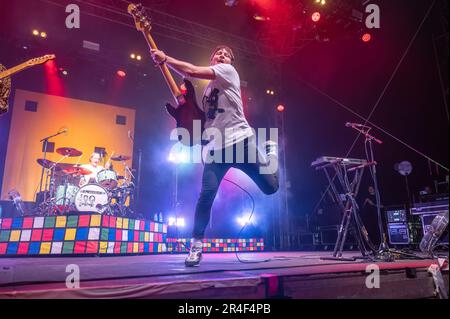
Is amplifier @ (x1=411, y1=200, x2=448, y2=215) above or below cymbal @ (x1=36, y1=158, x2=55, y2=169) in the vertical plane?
below

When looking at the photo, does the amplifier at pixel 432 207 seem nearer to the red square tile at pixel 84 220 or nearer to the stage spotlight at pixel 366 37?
the stage spotlight at pixel 366 37

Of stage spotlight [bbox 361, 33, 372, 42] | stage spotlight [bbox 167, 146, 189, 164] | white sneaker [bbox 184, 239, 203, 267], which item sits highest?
stage spotlight [bbox 361, 33, 372, 42]

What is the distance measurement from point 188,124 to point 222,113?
1.33 ft

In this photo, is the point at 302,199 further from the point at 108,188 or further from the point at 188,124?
the point at 188,124

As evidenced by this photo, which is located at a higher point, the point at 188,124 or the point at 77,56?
the point at 77,56

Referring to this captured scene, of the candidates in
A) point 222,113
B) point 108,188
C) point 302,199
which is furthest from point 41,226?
point 302,199

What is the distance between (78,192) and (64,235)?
4.61 ft

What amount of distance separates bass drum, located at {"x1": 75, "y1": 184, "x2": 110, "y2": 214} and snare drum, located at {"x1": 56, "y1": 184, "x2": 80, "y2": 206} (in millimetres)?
415

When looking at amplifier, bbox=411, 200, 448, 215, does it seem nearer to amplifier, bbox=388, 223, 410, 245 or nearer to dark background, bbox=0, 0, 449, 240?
amplifier, bbox=388, 223, 410, 245

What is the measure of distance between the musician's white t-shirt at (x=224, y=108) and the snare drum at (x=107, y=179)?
4997 millimetres

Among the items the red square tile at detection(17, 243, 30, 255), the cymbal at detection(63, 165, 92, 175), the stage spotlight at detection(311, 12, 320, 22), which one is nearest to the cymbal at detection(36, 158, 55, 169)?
the cymbal at detection(63, 165, 92, 175)

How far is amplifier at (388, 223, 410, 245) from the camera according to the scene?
23.6 ft
